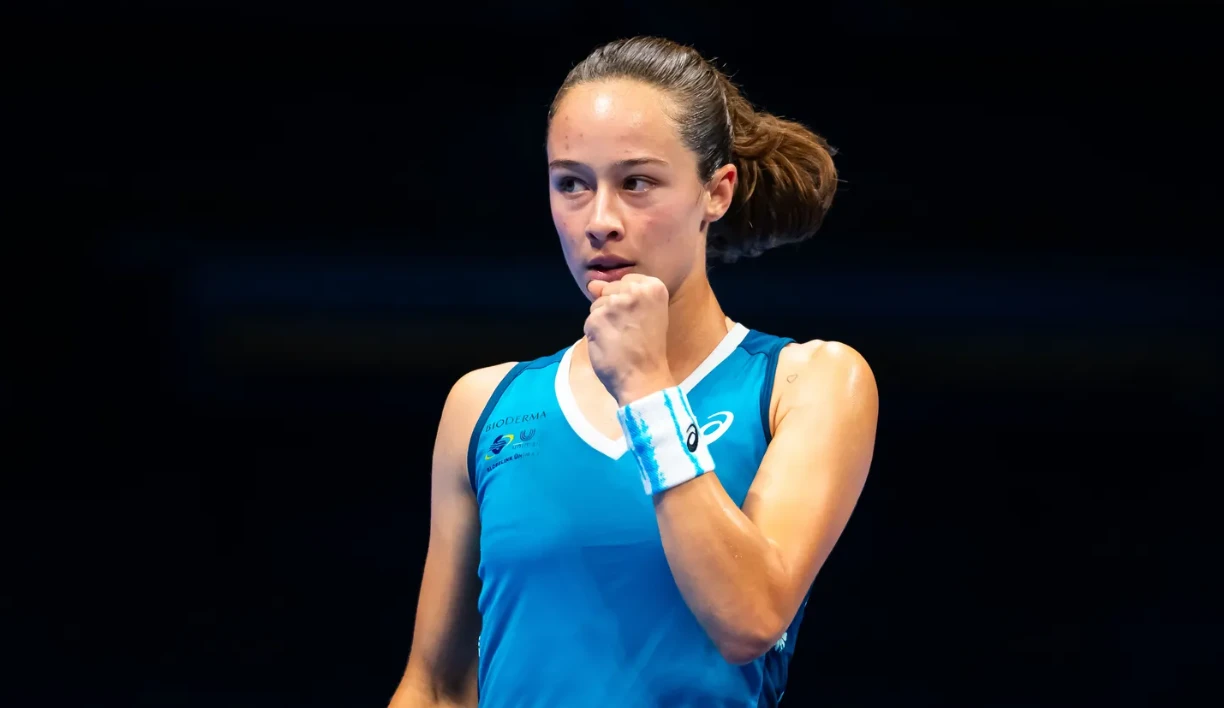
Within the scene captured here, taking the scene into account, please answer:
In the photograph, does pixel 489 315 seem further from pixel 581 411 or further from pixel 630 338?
pixel 630 338

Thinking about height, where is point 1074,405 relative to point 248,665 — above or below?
above

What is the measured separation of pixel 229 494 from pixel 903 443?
1633 millimetres

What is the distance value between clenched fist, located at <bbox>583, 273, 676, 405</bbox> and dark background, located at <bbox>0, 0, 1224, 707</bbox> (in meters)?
1.87

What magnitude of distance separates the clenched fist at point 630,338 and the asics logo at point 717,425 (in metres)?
0.15

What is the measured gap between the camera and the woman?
1389mm

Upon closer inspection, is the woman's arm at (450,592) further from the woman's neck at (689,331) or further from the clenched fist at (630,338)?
the clenched fist at (630,338)

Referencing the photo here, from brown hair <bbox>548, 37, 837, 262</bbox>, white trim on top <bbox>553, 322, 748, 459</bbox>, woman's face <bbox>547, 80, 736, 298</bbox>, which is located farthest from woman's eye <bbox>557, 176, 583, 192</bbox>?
white trim on top <bbox>553, 322, 748, 459</bbox>

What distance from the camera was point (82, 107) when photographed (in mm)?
3373

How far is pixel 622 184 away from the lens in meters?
1.54

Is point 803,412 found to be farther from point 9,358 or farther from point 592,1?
point 9,358

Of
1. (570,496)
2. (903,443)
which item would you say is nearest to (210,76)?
(903,443)

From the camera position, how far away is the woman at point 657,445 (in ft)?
4.56

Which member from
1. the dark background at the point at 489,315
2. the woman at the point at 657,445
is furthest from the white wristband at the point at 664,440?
the dark background at the point at 489,315

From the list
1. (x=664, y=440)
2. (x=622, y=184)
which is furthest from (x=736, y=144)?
(x=664, y=440)
